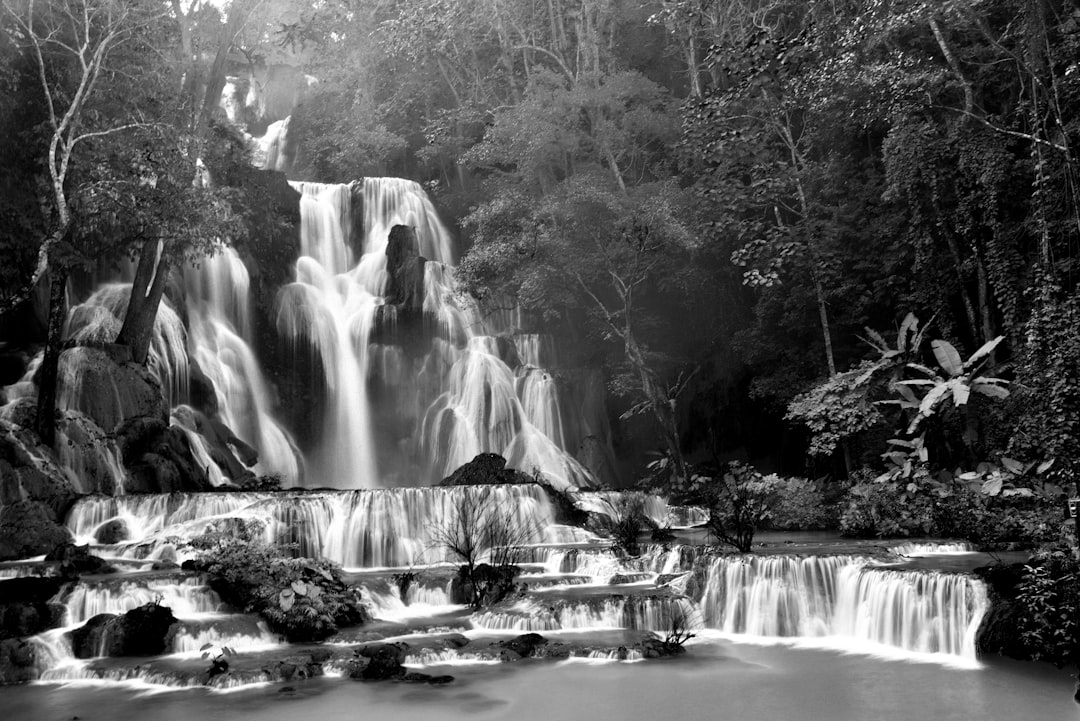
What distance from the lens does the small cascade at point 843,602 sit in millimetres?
9141

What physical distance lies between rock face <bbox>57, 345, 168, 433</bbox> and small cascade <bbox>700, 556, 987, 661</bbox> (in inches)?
Answer: 497

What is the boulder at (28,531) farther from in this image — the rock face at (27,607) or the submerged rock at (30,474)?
the rock face at (27,607)

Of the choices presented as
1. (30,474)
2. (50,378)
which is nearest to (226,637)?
(30,474)

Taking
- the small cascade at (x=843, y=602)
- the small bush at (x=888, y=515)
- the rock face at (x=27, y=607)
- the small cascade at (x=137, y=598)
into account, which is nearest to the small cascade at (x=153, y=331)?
the rock face at (x=27, y=607)

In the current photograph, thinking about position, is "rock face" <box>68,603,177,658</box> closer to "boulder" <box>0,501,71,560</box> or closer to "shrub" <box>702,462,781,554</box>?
"boulder" <box>0,501,71,560</box>

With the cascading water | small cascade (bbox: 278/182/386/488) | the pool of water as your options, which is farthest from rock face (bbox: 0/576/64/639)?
small cascade (bbox: 278/182/386/488)

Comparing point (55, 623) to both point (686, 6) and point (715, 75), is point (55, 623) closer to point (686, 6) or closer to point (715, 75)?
point (686, 6)

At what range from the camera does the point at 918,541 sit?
13070 millimetres

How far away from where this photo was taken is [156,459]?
17.0m

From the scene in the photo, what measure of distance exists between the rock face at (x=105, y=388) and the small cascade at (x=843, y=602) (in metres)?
12.6

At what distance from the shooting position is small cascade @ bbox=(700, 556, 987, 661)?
914 centimetres

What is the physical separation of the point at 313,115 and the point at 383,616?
2946 cm

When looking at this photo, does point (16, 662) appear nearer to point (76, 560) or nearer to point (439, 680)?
point (76, 560)

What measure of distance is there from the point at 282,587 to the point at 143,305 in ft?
36.9
